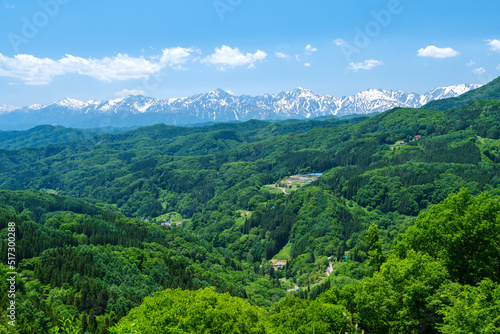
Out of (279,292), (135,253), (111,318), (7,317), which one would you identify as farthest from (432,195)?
(7,317)

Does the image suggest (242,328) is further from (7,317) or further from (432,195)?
(432,195)

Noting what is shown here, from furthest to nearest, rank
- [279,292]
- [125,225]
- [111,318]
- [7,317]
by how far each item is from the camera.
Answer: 1. [125,225]
2. [279,292]
3. [111,318]
4. [7,317]

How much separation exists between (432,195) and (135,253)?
154863 mm

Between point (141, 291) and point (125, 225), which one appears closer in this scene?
point (141, 291)

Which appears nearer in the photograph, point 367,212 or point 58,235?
point 58,235

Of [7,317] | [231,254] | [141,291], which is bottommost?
[231,254]

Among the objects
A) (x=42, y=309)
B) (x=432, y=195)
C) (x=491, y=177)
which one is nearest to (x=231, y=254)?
(x=432, y=195)

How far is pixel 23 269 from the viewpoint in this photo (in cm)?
8750

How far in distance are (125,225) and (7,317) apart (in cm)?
10831

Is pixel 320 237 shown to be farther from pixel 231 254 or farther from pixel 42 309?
pixel 42 309

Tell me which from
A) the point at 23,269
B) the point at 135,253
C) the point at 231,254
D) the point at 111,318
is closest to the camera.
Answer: the point at 111,318

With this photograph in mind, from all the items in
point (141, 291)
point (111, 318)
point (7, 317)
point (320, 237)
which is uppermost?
point (7, 317)

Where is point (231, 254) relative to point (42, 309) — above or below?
below

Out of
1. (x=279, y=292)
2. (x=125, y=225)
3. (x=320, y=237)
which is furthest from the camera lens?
(x=320, y=237)
